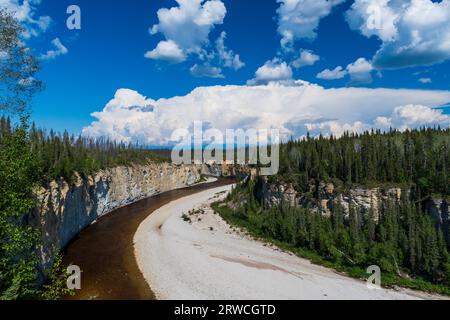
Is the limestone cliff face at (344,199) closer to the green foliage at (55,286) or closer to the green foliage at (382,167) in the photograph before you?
the green foliage at (382,167)

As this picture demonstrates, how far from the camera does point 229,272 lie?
3675 cm

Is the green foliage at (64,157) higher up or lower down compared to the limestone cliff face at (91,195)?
higher up

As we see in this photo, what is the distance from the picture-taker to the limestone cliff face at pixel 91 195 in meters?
37.0

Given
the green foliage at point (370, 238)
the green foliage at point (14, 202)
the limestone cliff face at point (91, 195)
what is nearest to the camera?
the green foliage at point (14, 202)

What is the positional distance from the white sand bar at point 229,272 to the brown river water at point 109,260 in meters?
1.52

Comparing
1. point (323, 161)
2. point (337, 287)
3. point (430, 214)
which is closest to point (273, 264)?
point (337, 287)

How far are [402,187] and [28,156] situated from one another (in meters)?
59.9

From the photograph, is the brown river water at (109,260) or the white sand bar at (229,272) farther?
the brown river water at (109,260)

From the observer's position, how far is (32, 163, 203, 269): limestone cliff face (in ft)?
121

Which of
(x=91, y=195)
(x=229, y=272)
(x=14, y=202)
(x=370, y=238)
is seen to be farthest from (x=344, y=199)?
(x=14, y=202)

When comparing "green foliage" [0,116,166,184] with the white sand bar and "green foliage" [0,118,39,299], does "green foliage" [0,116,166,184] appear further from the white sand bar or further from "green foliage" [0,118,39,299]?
the white sand bar

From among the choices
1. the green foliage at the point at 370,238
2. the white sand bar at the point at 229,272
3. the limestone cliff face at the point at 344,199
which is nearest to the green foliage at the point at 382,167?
the limestone cliff face at the point at 344,199
